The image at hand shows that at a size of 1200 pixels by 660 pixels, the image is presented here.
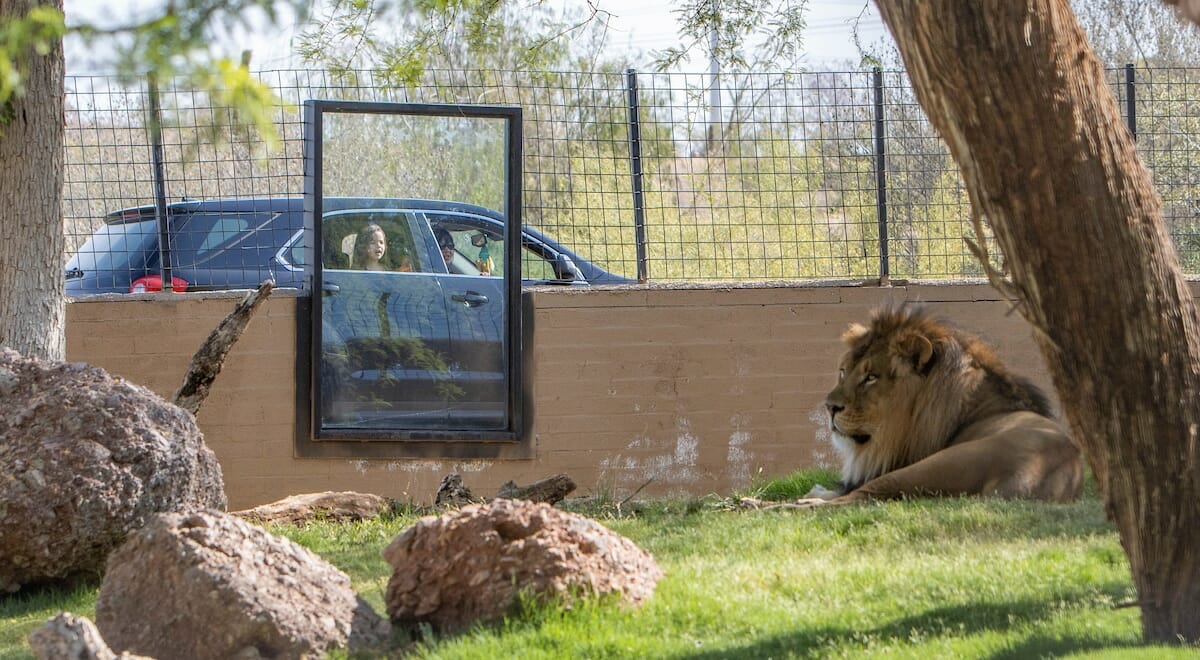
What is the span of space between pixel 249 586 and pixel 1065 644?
2716 mm

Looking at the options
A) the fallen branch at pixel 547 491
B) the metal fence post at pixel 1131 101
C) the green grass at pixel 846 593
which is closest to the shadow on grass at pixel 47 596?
the green grass at pixel 846 593

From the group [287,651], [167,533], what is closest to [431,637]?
[287,651]

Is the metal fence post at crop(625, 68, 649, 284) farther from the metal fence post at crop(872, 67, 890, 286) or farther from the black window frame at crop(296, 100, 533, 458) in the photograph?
the metal fence post at crop(872, 67, 890, 286)

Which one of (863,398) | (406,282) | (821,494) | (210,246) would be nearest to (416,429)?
(406,282)

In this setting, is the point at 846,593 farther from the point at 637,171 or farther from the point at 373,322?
the point at 637,171

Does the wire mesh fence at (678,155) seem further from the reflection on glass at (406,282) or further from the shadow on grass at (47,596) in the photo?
the shadow on grass at (47,596)

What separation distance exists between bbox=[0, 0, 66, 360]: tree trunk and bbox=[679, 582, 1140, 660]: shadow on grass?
5089 millimetres

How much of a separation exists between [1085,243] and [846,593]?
5.80 feet

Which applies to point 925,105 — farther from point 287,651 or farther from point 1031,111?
point 287,651

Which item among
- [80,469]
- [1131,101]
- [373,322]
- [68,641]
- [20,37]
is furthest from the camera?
[1131,101]

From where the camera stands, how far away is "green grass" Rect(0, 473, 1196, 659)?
435 cm

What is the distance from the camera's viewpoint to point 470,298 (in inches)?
414

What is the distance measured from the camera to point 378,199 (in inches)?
406

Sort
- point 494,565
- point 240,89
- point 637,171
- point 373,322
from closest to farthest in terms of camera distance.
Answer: point 240,89, point 494,565, point 373,322, point 637,171
